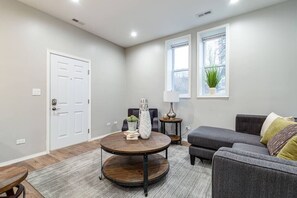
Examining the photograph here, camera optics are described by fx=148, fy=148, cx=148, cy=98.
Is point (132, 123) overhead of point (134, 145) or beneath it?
overhead

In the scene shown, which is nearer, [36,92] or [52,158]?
[52,158]

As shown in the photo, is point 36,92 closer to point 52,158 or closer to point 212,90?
point 52,158

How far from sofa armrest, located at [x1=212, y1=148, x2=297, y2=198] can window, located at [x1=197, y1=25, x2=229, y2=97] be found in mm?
2502

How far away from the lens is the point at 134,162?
90.2 inches

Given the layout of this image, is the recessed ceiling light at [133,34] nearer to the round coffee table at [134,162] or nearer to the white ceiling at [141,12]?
the white ceiling at [141,12]

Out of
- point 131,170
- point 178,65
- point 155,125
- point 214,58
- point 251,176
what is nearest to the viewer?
point 251,176

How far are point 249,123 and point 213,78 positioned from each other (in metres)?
1.18

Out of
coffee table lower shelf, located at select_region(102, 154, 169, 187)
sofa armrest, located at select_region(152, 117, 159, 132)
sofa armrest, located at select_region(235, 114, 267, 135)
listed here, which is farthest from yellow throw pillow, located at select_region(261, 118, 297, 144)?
sofa armrest, located at select_region(152, 117, 159, 132)

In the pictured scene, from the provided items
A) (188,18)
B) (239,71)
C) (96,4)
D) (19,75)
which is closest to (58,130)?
(19,75)

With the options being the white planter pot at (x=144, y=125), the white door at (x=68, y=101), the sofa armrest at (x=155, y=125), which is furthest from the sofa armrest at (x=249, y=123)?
the white door at (x=68, y=101)

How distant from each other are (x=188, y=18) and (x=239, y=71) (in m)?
1.56

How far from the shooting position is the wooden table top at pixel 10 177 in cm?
117

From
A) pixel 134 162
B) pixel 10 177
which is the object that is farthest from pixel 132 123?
pixel 10 177

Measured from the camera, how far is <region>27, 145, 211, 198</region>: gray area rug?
5.82 feet
